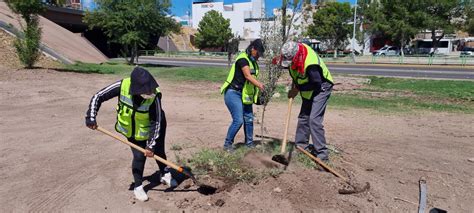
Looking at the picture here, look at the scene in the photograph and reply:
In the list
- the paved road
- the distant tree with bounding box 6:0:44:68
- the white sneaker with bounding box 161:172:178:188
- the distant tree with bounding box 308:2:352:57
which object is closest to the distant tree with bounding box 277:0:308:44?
the white sneaker with bounding box 161:172:178:188

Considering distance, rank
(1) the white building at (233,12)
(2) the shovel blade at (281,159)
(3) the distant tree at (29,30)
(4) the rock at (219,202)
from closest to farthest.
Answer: (4) the rock at (219,202), (2) the shovel blade at (281,159), (3) the distant tree at (29,30), (1) the white building at (233,12)

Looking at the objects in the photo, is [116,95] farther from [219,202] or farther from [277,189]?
[277,189]

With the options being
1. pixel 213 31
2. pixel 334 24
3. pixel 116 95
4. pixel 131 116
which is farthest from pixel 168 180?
pixel 213 31

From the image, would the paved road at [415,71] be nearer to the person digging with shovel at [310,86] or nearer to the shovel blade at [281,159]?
the person digging with shovel at [310,86]

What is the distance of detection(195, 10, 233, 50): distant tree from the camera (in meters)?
57.8

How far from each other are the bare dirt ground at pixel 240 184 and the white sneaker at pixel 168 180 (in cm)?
8

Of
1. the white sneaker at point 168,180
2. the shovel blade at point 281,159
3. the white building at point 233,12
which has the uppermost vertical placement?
the white building at point 233,12

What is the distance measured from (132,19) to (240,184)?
24.3 meters

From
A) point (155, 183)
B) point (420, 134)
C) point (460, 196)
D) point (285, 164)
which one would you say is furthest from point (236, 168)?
point (420, 134)

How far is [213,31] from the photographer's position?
189 feet

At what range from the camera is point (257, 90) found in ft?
17.5

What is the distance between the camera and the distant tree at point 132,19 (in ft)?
87.1

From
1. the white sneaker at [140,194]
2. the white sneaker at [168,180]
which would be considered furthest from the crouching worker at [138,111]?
the white sneaker at [168,180]

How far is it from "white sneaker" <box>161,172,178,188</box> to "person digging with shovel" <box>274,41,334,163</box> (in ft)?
5.83
